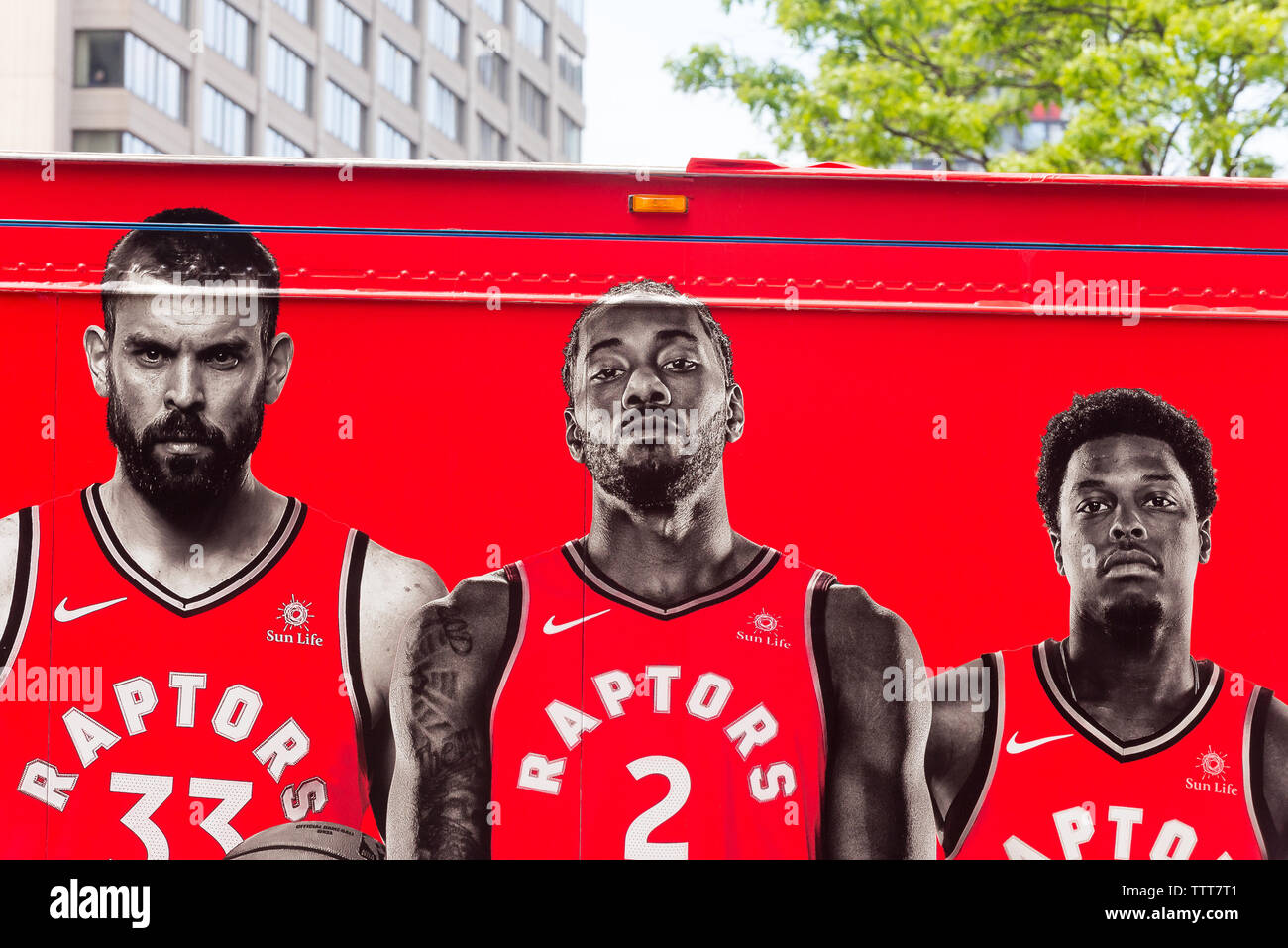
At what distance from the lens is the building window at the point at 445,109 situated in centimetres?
4859

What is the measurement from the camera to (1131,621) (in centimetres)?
421

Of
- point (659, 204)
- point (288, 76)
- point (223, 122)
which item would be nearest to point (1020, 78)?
point (659, 204)

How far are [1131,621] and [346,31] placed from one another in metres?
42.9

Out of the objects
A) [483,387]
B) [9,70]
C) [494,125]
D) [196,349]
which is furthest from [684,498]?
[494,125]

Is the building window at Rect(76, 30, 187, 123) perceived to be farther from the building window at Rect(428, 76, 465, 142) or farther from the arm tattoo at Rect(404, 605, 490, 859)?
the arm tattoo at Rect(404, 605, 490, 859)

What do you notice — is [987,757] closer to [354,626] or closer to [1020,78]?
[354,626]

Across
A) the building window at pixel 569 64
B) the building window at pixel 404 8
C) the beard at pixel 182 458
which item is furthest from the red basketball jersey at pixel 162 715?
the building window at pixel 569 64

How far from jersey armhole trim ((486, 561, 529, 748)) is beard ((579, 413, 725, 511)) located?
14.6 inches

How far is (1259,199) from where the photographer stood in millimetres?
4281

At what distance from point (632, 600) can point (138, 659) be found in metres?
1.47

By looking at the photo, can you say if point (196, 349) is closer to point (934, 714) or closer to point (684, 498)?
point (684, 498)

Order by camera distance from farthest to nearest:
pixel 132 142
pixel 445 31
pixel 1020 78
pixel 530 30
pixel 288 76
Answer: pixel 530 30 < pixel 445 31 < pixel 288 76 < pixel 132 142 < pixel 1020 78

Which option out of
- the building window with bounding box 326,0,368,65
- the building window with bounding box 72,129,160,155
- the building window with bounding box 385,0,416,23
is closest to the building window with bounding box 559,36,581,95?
the building window with bounding box 385,0,416,23

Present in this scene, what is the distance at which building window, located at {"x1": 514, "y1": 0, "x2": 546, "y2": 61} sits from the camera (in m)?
54.8
